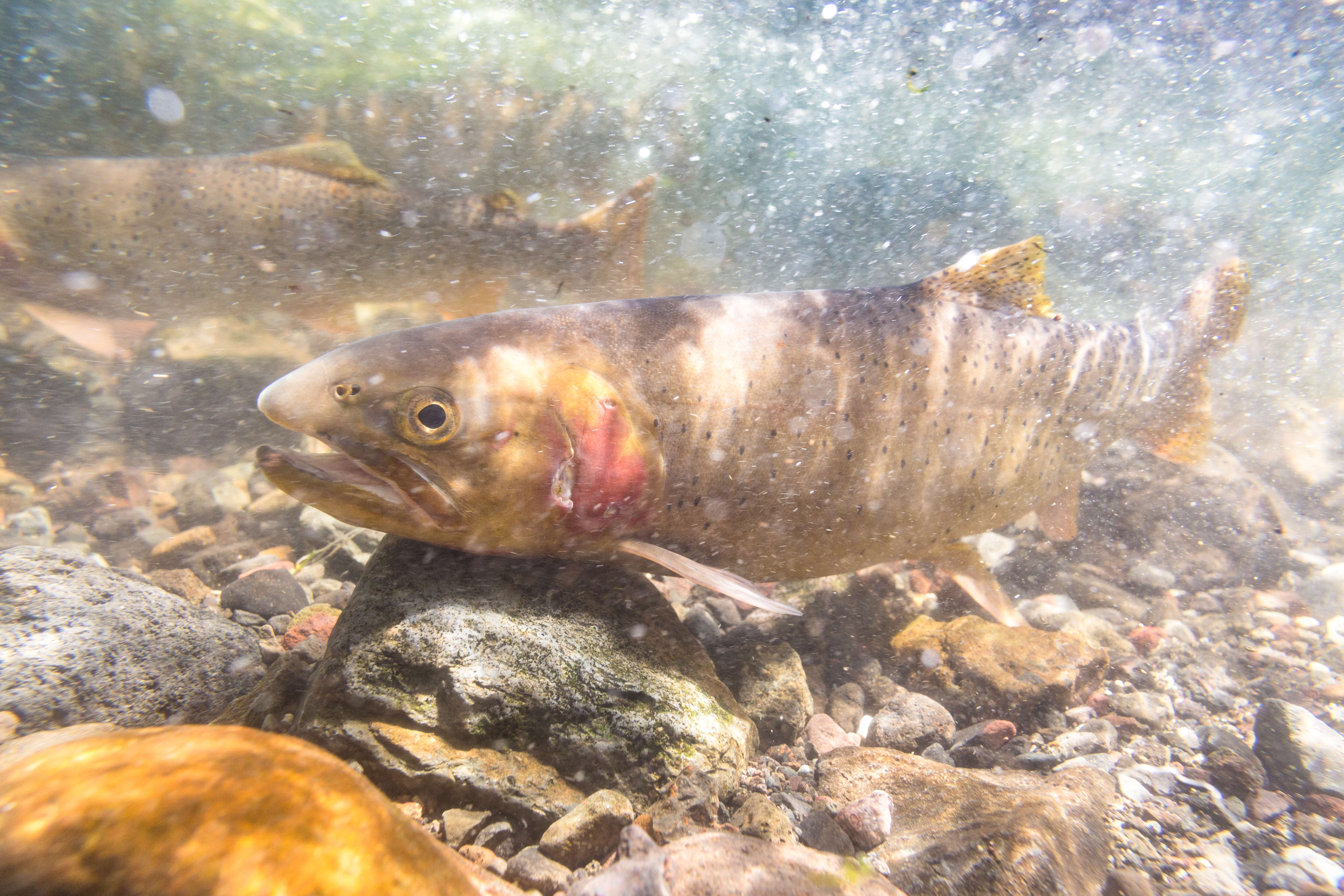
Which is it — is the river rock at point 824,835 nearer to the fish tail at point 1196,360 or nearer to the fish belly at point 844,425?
the fish belly at point 844,425

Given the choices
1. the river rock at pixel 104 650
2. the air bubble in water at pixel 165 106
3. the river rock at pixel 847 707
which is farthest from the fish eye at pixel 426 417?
the air bubble in water at pixel 165 106

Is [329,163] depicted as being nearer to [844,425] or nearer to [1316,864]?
[844,425]

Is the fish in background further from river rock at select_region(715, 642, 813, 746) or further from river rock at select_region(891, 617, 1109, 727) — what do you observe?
river rock at select_region(891, 617, 1109, 727)

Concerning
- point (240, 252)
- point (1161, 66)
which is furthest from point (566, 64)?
point (1161, 66)

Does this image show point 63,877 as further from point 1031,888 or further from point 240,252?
point 240,252

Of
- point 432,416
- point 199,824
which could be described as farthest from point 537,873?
point 432,416
